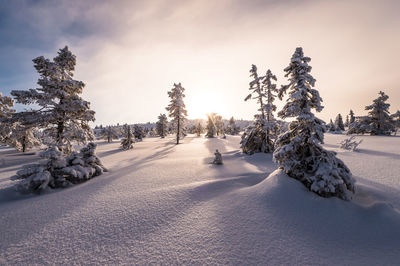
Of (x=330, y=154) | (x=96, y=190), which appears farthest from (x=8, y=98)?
(x=330, y=154)

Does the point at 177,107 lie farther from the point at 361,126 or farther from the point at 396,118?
the point at 396,118

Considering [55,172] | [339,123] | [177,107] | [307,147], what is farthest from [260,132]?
[339,123]

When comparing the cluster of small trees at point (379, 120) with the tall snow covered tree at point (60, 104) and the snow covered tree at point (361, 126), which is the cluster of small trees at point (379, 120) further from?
the tall snow covered tree at point (60, 104)

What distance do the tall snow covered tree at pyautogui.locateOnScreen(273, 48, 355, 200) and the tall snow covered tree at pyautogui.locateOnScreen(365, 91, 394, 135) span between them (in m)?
31.9

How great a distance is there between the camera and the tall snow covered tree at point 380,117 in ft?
80.6

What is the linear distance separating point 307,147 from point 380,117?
33451 millimetres

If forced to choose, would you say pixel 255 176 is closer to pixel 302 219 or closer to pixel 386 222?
pixel 302 219

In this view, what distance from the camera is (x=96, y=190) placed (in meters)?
5.94

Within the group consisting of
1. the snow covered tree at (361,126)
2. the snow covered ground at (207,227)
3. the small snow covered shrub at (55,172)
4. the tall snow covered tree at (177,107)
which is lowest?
the snow covered ground at (207,227)

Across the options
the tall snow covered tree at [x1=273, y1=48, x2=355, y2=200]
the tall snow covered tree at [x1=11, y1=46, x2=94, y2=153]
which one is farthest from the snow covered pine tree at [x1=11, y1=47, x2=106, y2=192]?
the tall snow covered tree at [x1=273, y1=48, x2=355, y2=200]

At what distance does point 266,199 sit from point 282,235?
1.12 metres

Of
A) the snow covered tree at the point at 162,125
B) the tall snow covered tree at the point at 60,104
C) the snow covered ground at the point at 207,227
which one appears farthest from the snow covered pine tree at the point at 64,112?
the snow covered tree at the point at 162,125

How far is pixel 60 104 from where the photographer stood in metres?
9.41

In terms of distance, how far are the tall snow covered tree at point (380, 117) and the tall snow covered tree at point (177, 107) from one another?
33.4 meters
